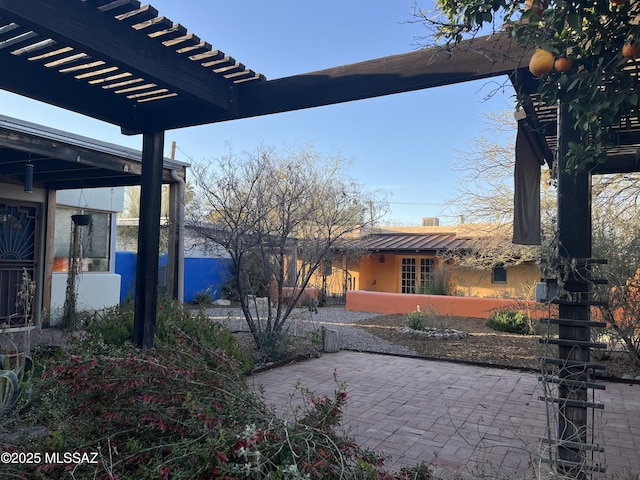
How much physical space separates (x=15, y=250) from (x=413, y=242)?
12.7 meters

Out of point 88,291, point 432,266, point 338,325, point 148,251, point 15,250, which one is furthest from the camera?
point 432,266

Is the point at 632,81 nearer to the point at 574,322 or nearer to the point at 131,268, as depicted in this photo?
the point at 574,322

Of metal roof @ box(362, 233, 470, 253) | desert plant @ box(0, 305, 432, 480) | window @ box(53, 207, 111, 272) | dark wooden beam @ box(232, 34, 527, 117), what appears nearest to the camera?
desert plant @ box(0, 305, 432, 480)

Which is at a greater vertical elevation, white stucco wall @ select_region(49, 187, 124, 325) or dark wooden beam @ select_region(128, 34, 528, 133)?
dark wooden beam @ select_region(128, 34, 528, 133)

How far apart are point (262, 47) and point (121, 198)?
15.6ft

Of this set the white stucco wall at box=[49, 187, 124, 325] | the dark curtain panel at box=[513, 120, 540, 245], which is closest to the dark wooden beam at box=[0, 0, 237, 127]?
the dark curtain panel at box=[513, 120, 540, 245]

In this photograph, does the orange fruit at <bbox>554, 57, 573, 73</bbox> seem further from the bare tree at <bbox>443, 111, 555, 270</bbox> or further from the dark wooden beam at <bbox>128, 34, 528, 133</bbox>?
the bare tree at <bbox>443, 111, 555, 270</bbox>

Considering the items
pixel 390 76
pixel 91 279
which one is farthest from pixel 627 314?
pixel 91 279

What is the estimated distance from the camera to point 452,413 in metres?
4.83

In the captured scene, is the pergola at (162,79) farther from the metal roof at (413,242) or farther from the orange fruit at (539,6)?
the metal roof at (413,242)

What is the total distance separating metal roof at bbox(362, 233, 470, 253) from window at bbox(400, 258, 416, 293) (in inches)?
35.0

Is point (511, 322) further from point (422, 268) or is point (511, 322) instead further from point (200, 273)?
point (200, 273)

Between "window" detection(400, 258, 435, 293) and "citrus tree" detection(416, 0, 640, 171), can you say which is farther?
"window" detection(400, 258, 435, 293)

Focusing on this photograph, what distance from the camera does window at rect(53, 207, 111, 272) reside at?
9.37 metres
